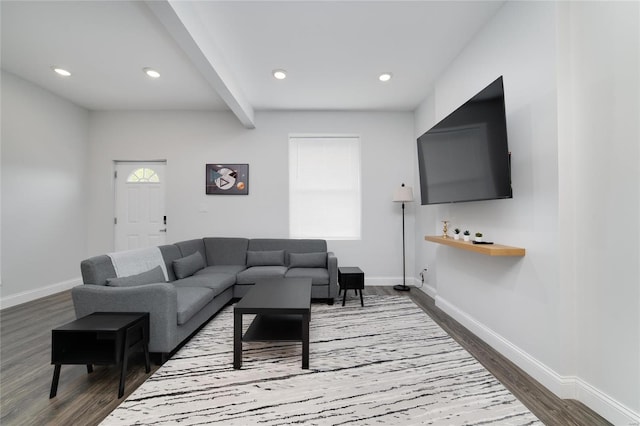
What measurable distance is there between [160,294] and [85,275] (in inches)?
27.9

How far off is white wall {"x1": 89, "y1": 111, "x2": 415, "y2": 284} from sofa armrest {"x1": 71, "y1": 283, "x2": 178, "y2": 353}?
→ 2.40 m

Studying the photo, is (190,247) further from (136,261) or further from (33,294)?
(33,294)

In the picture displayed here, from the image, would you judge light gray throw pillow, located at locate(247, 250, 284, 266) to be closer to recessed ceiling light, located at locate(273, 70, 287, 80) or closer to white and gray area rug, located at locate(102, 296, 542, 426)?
white and gray area rug, located at locate(102, 296, 542, 426)

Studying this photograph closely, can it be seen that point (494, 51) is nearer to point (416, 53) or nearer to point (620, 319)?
point (416, 53)

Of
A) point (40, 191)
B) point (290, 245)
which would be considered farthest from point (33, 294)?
point (290, 245)

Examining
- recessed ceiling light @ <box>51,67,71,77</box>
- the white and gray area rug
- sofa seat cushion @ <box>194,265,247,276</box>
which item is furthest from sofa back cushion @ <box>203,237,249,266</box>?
recessed ceiling light @ <box>51,67,71,77</box>

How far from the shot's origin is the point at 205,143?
14.5ft

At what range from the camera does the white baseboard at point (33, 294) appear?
3297 millimetres

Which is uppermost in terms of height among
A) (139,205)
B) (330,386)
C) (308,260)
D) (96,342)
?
(139,205)

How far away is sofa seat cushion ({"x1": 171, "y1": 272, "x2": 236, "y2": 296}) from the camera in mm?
2852

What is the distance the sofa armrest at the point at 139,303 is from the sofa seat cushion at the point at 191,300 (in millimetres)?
152

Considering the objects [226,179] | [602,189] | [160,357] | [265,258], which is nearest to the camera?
[602,189]

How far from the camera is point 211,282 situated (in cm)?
294

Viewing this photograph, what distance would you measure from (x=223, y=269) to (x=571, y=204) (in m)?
3.59
